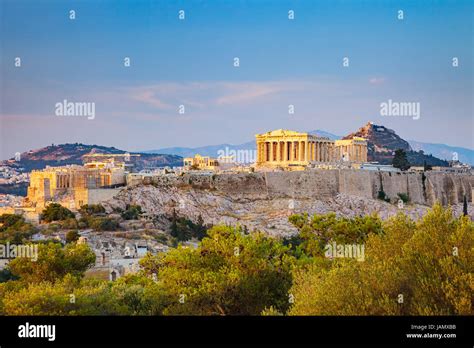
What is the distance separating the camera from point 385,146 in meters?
85.1

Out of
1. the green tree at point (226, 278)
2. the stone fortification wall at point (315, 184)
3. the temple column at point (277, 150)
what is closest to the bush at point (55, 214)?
the stone fortification wall at point (315, 184)

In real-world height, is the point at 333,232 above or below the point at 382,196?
above

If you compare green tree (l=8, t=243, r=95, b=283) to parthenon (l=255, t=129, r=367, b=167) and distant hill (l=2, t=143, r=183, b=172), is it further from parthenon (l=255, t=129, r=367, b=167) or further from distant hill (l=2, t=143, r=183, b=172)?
parthenon (l=255, t=129, r=367, b=167)

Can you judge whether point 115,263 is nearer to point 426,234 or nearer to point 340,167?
point 426,234

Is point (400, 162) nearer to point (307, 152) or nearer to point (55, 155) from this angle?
point (307, 152)

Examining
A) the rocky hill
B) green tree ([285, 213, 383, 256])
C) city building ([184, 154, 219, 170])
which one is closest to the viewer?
green tree ([285, 213, 383, 256])

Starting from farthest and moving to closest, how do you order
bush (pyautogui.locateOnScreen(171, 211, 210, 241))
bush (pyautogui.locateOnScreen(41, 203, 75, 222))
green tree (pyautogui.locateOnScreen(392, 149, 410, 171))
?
green tree (pyautogui.locateOnScreen(392, 149, 410, 171)) → bush (pyautogui.locateOnScreen(171, 211, 210, 241)) → bush (pyautogui.locateOnScreen(41, 203, 75, 222))

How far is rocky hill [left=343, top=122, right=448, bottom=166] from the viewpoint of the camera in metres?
78.7

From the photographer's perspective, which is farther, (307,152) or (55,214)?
(307,152)

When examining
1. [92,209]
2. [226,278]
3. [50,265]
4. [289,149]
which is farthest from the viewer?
[289,149]

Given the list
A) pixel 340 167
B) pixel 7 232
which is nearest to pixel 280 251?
pixel 7 232

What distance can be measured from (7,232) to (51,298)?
687 inches
